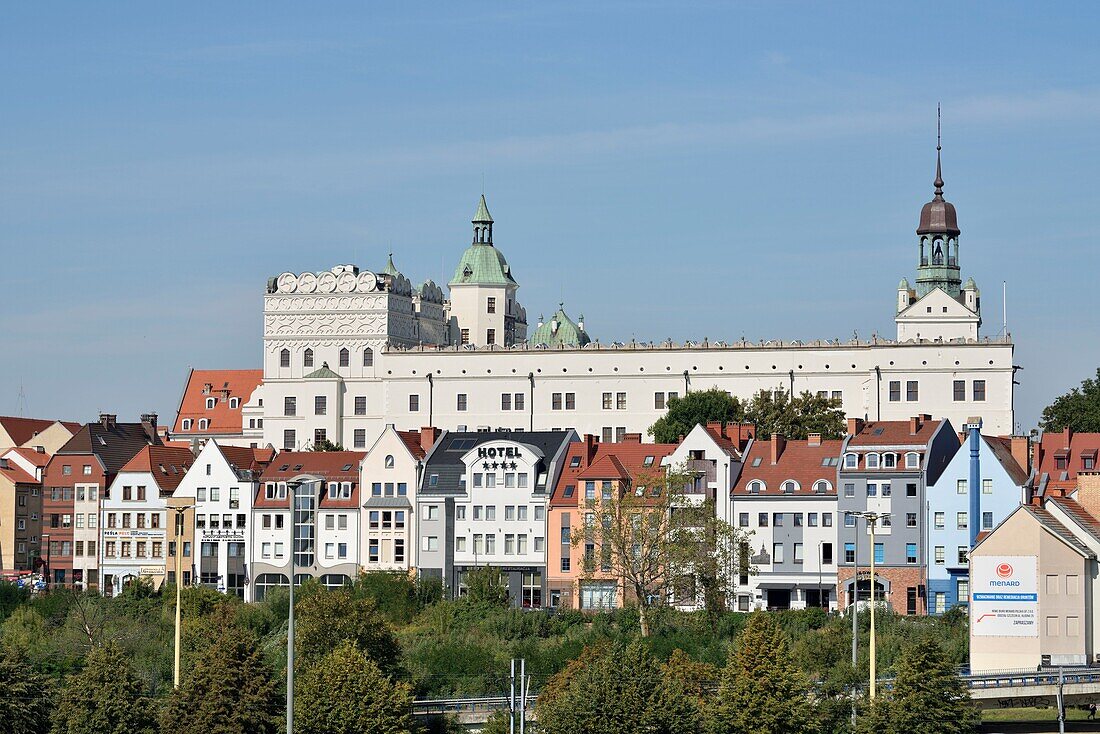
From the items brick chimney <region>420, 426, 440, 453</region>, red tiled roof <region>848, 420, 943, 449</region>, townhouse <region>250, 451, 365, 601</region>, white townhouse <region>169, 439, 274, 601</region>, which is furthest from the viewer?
brick chimney <region>420, 426, 440, 453</region>

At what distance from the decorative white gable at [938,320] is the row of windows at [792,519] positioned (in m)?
51.3

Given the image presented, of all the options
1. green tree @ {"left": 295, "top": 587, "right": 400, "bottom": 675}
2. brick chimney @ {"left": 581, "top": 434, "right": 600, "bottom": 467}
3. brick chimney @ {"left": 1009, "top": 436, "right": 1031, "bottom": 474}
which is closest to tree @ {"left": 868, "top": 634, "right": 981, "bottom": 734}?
green tree @ {"left": 295, "top": 587, "right": 400, "bottom": 675}

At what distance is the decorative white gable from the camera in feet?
472

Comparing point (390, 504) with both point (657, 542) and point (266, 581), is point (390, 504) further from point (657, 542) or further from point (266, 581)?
point (657, 542)

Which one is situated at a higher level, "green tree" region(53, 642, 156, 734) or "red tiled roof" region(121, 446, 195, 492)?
"red tiled roof" region(121, 446, 195, 492)

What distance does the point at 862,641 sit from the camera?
243 feet

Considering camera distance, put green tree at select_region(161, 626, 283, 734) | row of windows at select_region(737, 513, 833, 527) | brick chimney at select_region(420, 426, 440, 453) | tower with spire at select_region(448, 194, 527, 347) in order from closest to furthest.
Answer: green tree at select_region(161, 626, 283, 734), row of windows at select_region(737, 513, 833, 527), brick chimney at select_region(420, 426, 440, 453), tower with spire at select_region(448, 194, 527, 347)

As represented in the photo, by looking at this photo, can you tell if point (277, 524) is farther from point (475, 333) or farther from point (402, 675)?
point (475, 333)

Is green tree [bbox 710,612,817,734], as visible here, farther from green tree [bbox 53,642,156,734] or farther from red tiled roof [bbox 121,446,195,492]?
red tiled roof [bbox 121,446,195,492]

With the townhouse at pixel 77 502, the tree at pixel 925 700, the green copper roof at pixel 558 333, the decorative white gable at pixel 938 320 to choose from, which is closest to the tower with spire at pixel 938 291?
the decorative white gable at pixel 938 320

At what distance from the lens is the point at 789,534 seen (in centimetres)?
9406

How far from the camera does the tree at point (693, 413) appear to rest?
12306 centimetres

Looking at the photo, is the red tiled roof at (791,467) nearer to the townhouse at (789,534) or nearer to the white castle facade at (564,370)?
the townhouse at (789,534)

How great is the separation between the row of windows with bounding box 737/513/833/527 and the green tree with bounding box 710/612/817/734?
35271mm
